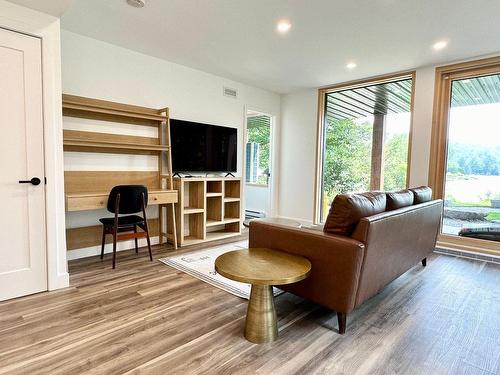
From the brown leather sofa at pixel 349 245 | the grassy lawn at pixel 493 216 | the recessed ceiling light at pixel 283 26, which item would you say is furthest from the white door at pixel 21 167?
the grassy lawn at pixel 493 216

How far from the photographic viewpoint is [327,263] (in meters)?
1.90

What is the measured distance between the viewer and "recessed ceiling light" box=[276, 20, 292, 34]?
9.23 ft

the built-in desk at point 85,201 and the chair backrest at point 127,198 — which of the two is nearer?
the built-in desk at point 85,201

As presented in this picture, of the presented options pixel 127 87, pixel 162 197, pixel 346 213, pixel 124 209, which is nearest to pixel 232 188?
pixel 162 197

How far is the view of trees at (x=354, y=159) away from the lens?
14.4 feet

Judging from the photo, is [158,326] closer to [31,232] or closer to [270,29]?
[31,232]

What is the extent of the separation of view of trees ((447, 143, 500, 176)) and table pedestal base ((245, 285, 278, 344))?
350 cm

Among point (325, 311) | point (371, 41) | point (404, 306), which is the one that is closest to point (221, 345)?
point (325, 311)

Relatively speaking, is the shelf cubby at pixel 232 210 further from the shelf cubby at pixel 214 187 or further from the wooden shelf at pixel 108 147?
the wooden shelf at pixel 108 147

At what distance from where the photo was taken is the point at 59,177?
2.52m

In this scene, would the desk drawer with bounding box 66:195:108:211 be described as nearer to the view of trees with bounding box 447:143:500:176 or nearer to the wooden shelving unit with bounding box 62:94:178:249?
the wooden shelving unit with bounding box 62:94:178:249

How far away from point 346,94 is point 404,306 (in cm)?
377

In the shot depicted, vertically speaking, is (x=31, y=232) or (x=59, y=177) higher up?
(x=59, y=177)

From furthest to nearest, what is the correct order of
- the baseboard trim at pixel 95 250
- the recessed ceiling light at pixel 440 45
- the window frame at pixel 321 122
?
the window frame at pixel 321 122, the baseboard trim at pixel 95 250, the recessed ceiling light at pixel 440 45
